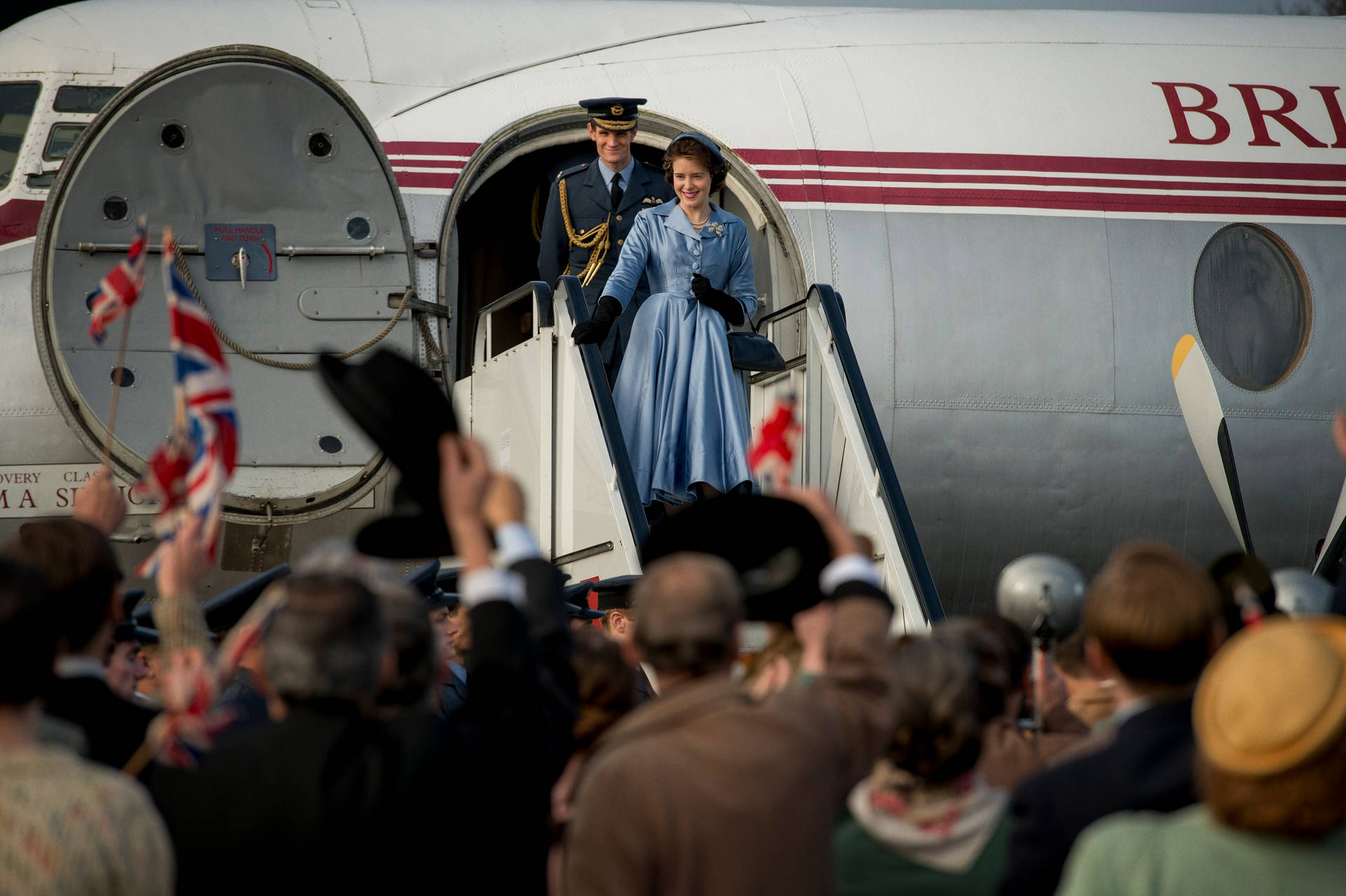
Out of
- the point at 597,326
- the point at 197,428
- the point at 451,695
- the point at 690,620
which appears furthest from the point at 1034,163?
the point at 690,620

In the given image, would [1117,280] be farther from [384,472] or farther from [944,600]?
[384,472]

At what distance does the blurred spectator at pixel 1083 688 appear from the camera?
3.69m

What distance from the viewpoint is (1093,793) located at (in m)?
2.44

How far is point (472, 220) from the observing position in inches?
406

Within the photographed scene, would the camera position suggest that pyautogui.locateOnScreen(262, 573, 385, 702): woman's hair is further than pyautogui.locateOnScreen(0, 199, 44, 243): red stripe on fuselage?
No

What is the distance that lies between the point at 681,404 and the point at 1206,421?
2770mm

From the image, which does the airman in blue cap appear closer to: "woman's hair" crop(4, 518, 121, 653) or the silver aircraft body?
the silver aircraft body

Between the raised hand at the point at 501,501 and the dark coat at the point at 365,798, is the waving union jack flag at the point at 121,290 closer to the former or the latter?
the raised hand at the point at 501,501

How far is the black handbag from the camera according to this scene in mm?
7305

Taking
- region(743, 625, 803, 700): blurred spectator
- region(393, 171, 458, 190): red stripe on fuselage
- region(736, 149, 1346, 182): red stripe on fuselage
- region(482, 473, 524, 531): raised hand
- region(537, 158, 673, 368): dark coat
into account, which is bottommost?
region(743, 625, 803, 700): blurred spectator

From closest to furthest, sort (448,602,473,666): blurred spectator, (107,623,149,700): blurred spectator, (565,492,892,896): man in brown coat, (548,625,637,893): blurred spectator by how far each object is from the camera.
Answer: (565,492,892,896): man in brown coat
(548,625,637,893): blurred spectator
(107,623,149,700): blurred spectator
(448,602,473,666): blurred spectator

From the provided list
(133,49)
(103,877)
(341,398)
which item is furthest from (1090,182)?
(103,877)

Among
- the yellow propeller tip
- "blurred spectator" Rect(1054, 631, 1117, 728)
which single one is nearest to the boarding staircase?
the yellow propeller tip

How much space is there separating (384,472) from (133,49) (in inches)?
118
